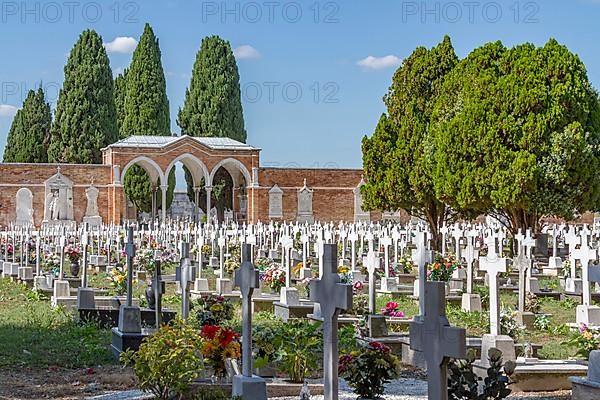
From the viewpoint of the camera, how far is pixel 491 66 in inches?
1145

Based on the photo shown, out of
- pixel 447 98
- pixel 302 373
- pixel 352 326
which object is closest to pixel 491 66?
pixel 447 98

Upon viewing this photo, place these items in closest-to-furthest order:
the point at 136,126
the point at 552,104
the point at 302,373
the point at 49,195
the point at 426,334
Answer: the point at 426,334 < the point at 302,373 < the point at 552,104 < the point at 49,195 < the point at 136,126

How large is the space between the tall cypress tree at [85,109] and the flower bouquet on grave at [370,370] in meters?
41.1

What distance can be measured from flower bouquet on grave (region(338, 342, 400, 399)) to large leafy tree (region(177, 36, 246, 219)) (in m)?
41.8

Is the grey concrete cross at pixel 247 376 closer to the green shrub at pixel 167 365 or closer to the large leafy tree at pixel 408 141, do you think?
the green shrub at pixel 167 365

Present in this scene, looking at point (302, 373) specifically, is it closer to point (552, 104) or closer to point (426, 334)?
point (426, 334)

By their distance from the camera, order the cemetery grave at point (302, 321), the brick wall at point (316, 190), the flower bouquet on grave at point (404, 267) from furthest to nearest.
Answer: the brick wall at point (316, 190), the flower bouquet on grave at point (404, 267), the cemetery grave at point (302, 321)

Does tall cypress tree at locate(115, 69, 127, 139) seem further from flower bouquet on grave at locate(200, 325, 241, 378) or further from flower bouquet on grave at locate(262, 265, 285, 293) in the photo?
flower bouquet on grave at locate(200, 325, 241, 378)

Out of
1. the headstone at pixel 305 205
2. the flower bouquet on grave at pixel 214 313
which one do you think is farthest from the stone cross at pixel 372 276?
the headstone at pixel 305 205

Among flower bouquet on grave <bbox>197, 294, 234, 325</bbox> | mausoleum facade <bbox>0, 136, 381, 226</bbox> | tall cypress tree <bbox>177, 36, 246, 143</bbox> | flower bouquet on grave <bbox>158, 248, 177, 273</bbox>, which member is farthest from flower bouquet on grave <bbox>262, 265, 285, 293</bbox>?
tall cypress tree <bbox>177, 36, 246, 143</bbox>

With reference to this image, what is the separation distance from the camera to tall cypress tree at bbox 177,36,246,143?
5031 centimetres

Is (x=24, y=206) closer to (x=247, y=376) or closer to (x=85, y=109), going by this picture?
(x=85, y=109)

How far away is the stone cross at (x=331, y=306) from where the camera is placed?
664cm

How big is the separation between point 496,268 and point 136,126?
4130 cm
